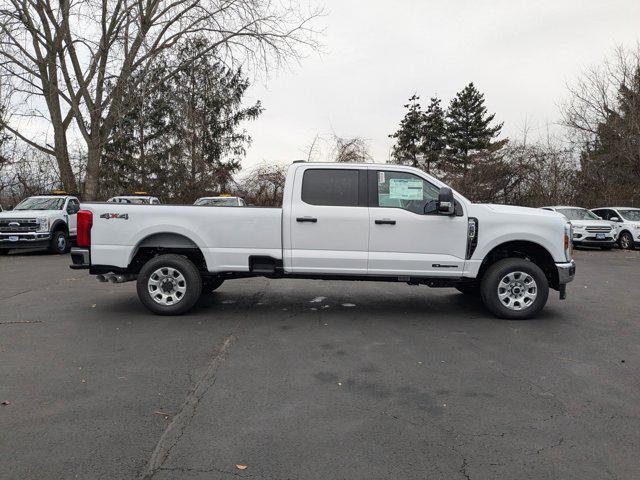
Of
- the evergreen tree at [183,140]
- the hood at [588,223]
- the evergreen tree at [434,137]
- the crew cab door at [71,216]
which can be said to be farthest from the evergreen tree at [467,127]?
the crew cab door at [71,216]

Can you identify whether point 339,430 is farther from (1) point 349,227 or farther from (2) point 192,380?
(1) point 349,227

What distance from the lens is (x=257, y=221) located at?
Result: 648 cm

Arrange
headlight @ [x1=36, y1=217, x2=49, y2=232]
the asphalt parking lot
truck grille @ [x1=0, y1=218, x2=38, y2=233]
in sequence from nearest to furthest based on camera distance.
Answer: the asphalt parking lot → truck grille @ [x1=0, y1=218, x2=38, y2=233] → headlight @ [x1=36, y1=217, x2=49, y2=232]

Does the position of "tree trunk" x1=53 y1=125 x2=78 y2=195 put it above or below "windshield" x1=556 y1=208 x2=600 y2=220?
above

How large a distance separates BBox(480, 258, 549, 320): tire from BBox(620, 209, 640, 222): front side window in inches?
603

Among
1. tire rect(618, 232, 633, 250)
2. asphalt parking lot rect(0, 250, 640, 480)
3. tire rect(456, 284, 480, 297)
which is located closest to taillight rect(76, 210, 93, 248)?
asphalt parking lot rect(0, 250, 640, 480)

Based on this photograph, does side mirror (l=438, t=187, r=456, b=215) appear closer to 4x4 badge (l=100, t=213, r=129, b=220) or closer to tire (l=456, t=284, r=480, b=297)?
tire (l=456, t=284, r=480, b=297)

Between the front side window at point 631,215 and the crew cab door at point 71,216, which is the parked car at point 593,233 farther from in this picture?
the crew cab door at point 71,216

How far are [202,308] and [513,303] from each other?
4.45 m

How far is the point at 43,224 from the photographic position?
15.3 m

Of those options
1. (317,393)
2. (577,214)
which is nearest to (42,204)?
(317,393)

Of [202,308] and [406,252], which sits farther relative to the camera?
[202,308]

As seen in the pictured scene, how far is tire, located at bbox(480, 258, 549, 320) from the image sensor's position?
21.3 ft

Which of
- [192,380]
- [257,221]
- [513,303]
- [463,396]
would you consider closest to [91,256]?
[257,221]
